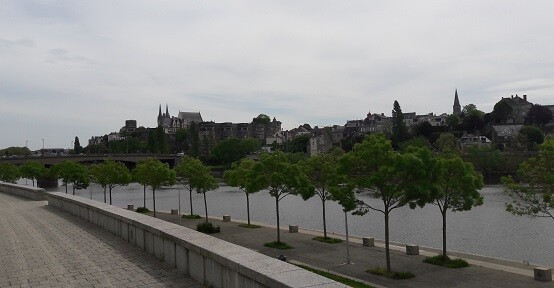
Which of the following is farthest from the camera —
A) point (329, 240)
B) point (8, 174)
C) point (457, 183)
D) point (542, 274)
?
point (8, 174)

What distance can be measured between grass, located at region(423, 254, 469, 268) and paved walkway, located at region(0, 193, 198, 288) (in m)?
16.0

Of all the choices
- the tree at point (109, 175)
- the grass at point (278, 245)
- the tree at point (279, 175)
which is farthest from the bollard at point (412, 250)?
the tree at point (109, 175)

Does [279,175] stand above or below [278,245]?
above

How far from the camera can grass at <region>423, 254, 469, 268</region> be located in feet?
77.4

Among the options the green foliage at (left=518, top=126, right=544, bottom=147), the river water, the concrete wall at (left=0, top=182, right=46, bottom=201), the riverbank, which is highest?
the green foliage at (left=518, top=126, right=544, bottom=147)

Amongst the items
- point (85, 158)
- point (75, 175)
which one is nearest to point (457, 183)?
point (75, 175)

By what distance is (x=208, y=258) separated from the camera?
8648 millimetres

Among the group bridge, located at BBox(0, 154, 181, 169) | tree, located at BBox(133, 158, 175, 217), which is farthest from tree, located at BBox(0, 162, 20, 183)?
tree, located at BBox(133, 158, 175, 217)

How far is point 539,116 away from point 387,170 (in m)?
137

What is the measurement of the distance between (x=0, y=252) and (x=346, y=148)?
149m

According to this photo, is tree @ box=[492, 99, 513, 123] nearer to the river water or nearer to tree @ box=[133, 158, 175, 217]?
the river water

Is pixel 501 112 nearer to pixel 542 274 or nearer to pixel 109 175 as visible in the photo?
pixel 109 175

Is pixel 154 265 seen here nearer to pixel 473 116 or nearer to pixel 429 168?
pixel 429 168

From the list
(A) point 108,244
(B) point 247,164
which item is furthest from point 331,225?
(A) point 108,244
